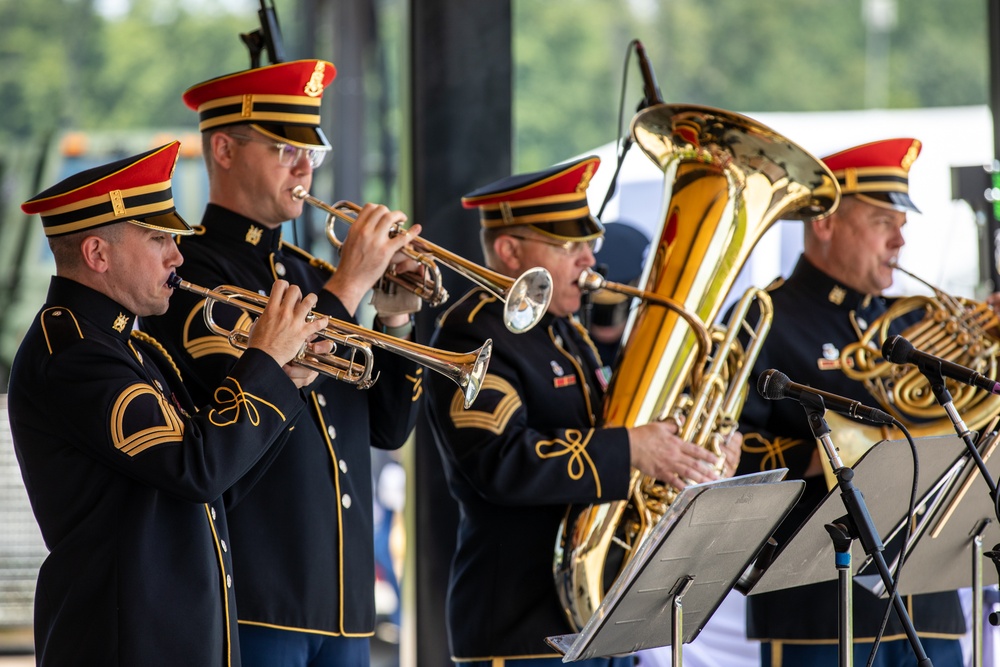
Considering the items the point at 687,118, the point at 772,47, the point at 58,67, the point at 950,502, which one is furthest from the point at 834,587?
the point at 772,47

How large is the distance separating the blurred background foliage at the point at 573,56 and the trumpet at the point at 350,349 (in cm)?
635

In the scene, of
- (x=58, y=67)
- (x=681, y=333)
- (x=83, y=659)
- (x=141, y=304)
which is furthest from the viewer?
Answer: (x=58, y=67)

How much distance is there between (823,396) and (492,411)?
3.27ft

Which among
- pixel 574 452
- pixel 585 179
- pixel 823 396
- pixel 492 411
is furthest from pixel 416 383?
pixel 823 396

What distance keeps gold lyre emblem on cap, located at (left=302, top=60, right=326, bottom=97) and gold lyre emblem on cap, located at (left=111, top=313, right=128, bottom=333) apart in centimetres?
89

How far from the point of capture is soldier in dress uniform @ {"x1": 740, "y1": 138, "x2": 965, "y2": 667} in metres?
3.72

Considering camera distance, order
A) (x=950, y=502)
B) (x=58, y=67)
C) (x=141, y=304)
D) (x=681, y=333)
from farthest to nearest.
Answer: (x=58, y=67) < (x=681, y=333) < (x=950, y=502) < (x=141, y=304)

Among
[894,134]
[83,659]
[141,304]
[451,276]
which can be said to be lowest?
[83,659]

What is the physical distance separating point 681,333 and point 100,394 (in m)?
1.67

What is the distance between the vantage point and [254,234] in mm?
3264

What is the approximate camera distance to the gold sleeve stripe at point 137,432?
2516 millimetres

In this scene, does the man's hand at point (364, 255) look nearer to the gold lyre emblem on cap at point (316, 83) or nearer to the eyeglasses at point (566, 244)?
the gold lyre emblem on cap at point (316, 83)

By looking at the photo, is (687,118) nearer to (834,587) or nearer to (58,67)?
(834,587)

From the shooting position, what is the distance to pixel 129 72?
10.7m
